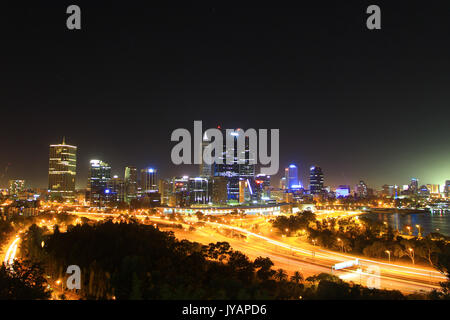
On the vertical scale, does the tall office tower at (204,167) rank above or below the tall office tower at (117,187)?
above

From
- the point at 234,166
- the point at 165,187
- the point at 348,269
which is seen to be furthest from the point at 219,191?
the point at 348,269

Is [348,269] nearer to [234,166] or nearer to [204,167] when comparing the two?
[234,166]

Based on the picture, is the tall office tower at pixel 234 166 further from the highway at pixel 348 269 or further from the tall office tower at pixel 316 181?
the highway at pixel 348 269

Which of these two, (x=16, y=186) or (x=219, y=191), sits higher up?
(x=219, y=191)

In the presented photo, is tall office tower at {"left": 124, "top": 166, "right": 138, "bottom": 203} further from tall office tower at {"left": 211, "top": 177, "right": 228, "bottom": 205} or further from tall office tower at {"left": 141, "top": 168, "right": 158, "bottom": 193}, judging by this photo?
tall office tower at {"left": 211, "top": 177, "right": 228, "bottom": 205}

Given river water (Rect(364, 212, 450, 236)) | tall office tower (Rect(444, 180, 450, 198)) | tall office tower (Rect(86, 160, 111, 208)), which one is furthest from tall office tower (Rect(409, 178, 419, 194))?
tall office tower (Rect(86, 160, 111, 208))

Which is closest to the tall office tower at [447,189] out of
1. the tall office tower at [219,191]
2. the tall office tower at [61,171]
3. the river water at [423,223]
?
the river water at [423,223]
